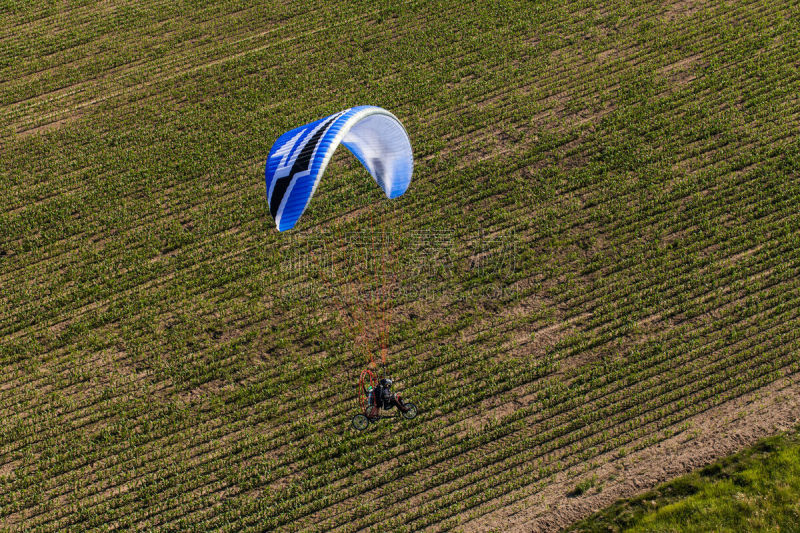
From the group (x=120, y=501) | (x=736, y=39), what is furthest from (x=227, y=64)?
(x=736, y=39)

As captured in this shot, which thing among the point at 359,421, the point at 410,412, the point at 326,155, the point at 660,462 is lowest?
the point at 660,462

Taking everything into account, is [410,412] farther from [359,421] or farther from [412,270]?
[412,270]

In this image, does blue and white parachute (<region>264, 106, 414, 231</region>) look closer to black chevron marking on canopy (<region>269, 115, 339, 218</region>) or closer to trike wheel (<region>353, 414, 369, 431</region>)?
black chevron marking on canopy (<region>269, 115, 339, 218</region>)

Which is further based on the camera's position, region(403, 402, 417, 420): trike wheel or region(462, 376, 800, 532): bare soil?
region(403, 402, 417, 420): trike wheel

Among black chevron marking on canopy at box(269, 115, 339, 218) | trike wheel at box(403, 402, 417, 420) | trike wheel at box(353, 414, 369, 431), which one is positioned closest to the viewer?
black chevron marking on canopy at box(269, 115, 339, 218)

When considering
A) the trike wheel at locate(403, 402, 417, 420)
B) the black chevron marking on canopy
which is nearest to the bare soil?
the trike wheel at locate(403, 402, 417, 420)

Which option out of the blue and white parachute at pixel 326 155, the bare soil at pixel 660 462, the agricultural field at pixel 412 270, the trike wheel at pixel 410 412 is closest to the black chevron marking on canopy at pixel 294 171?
the blue and white parachute at pixel 326 155

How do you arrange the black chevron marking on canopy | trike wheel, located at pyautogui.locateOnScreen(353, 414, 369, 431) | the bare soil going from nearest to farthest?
the black chevron marking on canopy → the bare soil → trike wheel, located at pyautogui.locateOnScreen(353, 414, 369, 431)

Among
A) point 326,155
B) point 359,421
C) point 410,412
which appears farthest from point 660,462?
point 326,155
